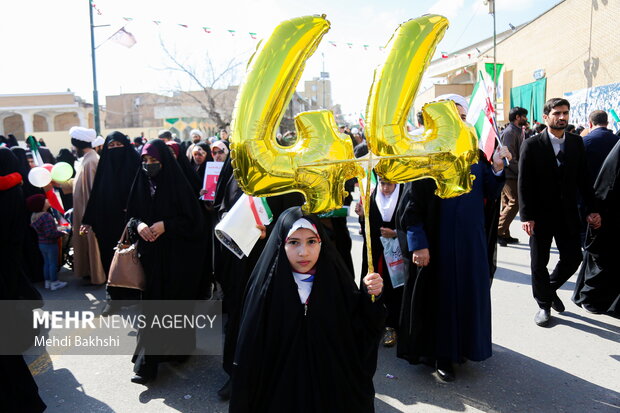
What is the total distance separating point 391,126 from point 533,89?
1998 cm

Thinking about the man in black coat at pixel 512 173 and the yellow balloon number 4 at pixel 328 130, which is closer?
the yellow balloon number 4 at pixel 328 130

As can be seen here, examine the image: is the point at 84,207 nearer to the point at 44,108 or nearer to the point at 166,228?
the point at 166,228

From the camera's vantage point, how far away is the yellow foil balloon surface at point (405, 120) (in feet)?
5.91

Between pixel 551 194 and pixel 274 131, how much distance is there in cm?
352

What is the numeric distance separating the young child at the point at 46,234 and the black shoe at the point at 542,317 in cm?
583

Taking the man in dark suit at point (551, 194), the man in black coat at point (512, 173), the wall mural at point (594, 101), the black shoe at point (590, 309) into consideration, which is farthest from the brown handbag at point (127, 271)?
the wall mural at point (594, 101)

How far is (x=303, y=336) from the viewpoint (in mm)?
2203

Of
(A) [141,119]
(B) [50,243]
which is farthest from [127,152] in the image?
(A) [141,119]

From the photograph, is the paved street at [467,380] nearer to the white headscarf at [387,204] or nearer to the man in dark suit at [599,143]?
the white headscarf at [387,204]

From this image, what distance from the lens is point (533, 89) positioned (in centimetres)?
1912

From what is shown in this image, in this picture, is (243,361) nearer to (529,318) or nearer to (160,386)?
(160,386)

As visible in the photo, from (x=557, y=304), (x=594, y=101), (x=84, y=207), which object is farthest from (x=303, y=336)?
(x=594, y=101)

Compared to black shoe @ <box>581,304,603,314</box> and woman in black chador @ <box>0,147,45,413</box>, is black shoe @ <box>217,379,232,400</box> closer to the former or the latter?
woman in black chador @ <box>0,147,45,413</box>

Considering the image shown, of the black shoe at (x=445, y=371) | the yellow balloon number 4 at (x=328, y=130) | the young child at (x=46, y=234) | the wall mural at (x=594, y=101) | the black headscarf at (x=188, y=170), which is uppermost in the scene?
the wall mural at (x=594, y=101)
